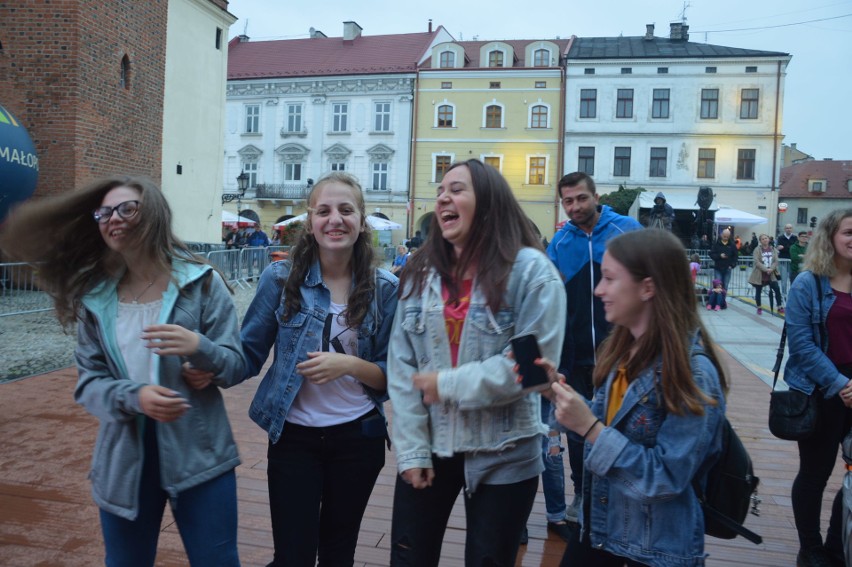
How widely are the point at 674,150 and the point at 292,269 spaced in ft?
131

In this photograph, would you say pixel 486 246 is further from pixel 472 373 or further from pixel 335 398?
pixel 335 398

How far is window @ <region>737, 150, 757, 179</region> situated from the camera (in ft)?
127

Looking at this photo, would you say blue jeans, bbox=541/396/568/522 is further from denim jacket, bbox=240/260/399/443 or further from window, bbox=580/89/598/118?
window, bbox=580/89/598/118

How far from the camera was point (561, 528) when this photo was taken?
3961 mm

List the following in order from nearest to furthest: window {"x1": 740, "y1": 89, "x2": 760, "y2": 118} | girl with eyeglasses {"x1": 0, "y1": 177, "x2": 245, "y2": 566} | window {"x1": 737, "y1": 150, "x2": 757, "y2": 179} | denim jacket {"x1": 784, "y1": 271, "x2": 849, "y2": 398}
Result: 1. girl with eyeglasses {"x1": 0, "y1": 177, "x2": 245, "y2": 566}
2. denim jacket {"x1": 784, "y1": 271, "x2": 849, "y2": 398}
3. window {"x1": 740, "y1": 89, "x2": 760, "y2": 118}
4. window {"x1": 737, "y1": 150, "x2": 757, "y2": 179}

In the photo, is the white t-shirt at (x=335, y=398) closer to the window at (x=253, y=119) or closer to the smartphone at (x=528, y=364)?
the smartphone at (x=528, y=364)

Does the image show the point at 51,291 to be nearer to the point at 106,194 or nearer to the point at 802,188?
the point at 106,194

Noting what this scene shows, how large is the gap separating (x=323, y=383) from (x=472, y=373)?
24.3 inches

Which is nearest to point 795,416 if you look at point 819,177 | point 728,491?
point 728,491

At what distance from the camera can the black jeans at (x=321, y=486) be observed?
99.7 inches

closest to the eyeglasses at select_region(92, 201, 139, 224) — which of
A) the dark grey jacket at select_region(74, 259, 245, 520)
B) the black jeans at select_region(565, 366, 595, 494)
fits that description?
the dark grey jacket at select_region(74, 259, 245, 520)

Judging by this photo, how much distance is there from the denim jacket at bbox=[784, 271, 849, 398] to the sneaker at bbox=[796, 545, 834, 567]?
0.83 m

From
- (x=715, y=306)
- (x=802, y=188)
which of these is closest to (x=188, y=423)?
(x=715, y=306)

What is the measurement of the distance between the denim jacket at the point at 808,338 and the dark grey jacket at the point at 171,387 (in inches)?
105
